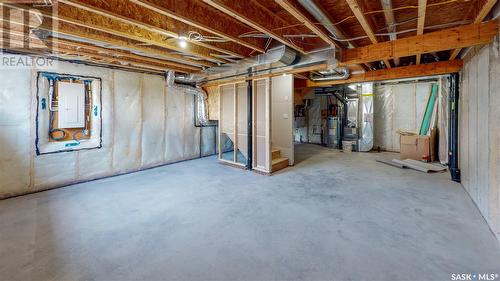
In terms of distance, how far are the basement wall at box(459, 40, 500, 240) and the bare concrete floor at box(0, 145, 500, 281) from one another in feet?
0.75

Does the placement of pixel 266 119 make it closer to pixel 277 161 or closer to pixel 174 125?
pixel 277 161

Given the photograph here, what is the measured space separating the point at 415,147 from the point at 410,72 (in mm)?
2058

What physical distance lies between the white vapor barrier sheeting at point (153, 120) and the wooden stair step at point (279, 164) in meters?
2.79

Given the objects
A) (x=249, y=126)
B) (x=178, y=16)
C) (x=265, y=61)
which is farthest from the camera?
(x=249, y=126)

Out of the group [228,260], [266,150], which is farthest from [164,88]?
[228,260]

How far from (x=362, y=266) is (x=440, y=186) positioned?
311cm

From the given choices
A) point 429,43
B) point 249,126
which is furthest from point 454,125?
point 249,126

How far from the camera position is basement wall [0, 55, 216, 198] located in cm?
342

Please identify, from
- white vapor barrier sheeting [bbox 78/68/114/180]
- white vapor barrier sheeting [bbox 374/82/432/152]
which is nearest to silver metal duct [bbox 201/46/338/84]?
white vapor barrier sheeting [bbox 78/68/114/180]

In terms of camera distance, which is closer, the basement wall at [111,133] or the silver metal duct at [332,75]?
the basement wall at [111,133]

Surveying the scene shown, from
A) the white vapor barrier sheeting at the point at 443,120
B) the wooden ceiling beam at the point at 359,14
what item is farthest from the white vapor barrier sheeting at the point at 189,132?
the white vapor barrier sheeting at the point at 443,120

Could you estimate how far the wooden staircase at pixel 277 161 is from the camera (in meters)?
4.85

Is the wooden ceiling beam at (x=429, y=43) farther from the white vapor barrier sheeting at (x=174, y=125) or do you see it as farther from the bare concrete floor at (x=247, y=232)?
the white vapor barrier sheeting at (x=174, y=125)

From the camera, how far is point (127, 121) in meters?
4.77
